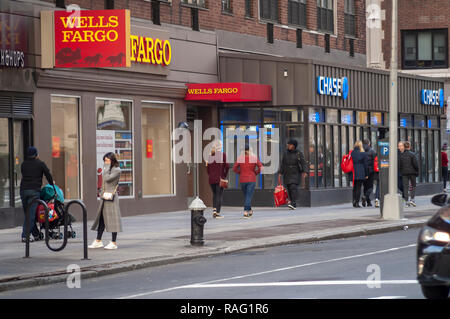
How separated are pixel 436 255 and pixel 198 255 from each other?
7.03 metres

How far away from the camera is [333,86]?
3002 centimetres

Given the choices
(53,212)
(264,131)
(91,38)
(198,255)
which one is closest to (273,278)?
(198,255)

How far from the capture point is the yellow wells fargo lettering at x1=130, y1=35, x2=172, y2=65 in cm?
2492

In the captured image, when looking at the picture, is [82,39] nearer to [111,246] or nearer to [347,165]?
[111,246]

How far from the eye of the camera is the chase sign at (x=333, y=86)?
29106 millimetres

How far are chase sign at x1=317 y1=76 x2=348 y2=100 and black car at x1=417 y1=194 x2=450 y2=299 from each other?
19.3 m

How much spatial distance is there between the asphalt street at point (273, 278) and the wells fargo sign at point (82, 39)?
23.6 feet

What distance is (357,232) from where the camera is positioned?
20.1m

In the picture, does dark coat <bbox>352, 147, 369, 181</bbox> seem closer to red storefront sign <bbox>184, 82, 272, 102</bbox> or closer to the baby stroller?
red storefront sign <bbox>184, 82, 272, 102</bbox>

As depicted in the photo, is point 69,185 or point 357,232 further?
point 69,185
